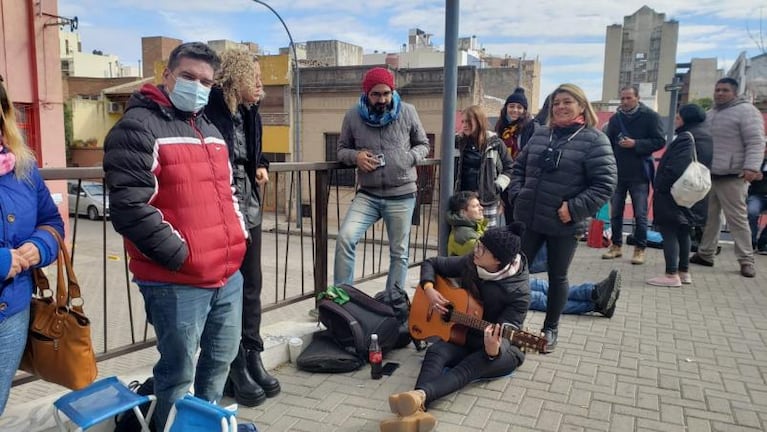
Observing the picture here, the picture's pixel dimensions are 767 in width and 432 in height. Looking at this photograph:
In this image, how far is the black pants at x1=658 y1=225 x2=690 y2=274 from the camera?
5910 mm

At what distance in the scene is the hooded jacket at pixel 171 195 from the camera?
206 centimetres

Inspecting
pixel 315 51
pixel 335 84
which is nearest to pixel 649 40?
pixel 315 51

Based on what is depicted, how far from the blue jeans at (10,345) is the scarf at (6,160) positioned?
525 mm

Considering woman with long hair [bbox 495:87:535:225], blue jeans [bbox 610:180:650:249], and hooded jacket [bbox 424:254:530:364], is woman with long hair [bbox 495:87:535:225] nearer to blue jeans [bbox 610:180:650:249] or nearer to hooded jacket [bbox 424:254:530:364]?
blue jeans [bbox 610:180:650:249]

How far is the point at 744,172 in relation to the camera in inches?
244

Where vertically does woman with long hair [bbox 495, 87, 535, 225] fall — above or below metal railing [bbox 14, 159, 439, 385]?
above

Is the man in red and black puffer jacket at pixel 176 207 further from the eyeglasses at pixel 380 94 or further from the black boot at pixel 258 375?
the eyeglasses at pixel 380 94

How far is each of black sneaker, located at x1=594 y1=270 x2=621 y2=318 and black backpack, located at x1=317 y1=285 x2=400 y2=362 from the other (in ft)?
6.46

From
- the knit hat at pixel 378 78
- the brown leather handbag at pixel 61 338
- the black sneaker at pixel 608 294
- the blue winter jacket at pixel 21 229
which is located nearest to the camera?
the blue winter jacket at pixel 21 229

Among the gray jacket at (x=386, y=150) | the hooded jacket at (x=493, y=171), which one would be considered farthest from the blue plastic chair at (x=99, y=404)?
the hooded jacket at (x=493, y=171)

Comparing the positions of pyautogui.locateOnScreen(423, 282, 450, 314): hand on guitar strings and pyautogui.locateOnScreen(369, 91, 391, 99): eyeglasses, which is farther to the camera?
pyautogui.locateOnScreen(369, 91, 391, 99): eyeglasses

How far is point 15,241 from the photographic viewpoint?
80.5 inches

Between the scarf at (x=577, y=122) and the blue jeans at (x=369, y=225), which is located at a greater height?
the scarf at (x=577, y=122)

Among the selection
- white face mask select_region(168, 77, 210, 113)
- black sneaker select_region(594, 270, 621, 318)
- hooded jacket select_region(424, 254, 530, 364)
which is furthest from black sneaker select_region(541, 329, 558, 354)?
white face mask select_region(168, 77, 210, 113)
